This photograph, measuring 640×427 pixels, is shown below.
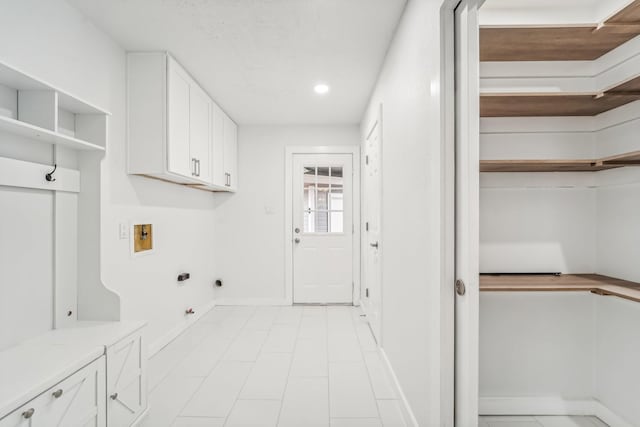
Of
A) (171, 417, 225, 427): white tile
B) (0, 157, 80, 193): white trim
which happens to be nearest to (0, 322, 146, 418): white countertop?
(171, 417, 225, 427): white tile

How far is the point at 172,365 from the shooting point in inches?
104

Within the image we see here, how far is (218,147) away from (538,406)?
3541mm

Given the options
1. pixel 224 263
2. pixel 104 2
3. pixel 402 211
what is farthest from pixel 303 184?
pixel 104 2

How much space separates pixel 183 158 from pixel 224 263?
2.08m

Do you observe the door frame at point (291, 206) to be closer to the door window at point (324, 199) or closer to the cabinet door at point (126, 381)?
the door window at point (324, 199)

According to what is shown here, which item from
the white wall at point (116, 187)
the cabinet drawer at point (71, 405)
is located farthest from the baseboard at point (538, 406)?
the white wall at point (116, 187)

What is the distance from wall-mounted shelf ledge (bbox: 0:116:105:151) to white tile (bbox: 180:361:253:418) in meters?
1.68

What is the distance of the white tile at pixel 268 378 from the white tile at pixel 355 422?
444 mm

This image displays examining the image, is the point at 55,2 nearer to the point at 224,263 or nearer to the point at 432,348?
the point at 432,348

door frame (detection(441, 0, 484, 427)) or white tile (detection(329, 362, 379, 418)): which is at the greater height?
door frame (detection(441, 0, 484, 427))

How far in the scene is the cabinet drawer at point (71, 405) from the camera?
3.86 feet

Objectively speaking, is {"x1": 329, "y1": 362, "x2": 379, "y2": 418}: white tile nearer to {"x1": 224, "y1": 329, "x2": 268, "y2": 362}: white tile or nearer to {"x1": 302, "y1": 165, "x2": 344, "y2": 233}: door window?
{"x1": 224, "y1": 329, "x2": 268, "y2": 362}: white tile

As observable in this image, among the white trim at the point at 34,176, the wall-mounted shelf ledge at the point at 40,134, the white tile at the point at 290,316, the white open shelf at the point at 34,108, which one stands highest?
the white open shelf at the point at 34,108

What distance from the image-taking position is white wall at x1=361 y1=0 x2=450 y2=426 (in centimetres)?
138
